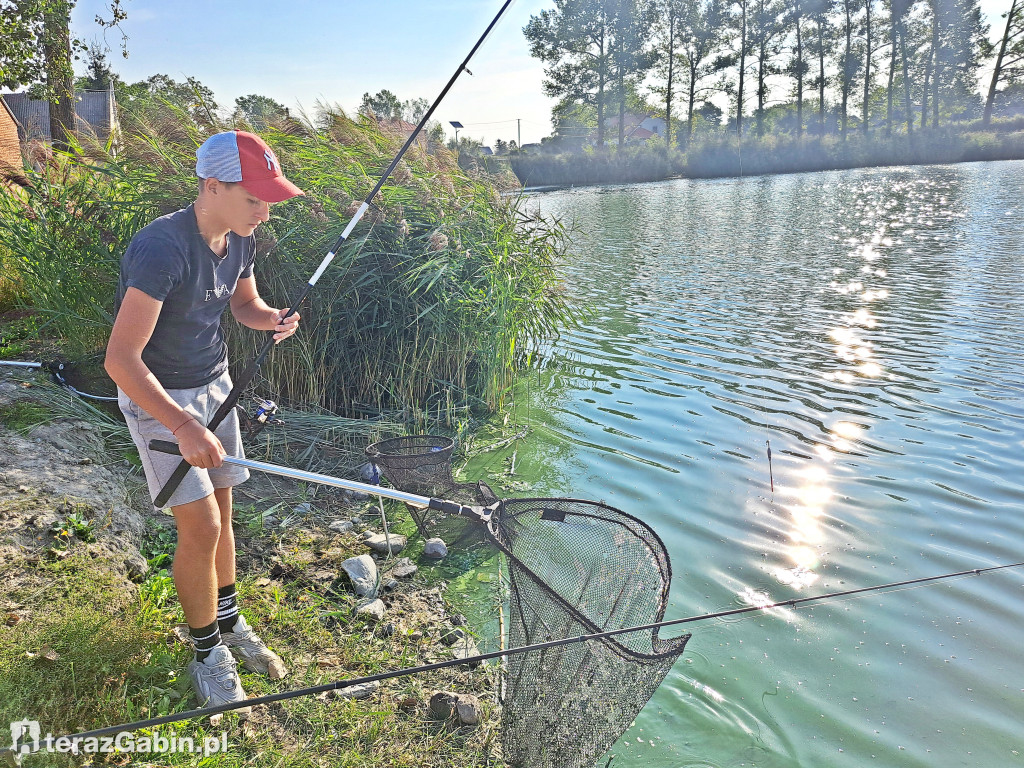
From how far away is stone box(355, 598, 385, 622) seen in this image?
123 inches

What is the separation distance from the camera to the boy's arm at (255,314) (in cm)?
278

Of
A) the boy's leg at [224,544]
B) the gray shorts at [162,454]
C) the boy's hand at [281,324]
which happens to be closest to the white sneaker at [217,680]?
the boy's leg at [224,544]

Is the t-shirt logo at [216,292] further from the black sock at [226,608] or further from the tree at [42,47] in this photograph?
the tree at [42,47]

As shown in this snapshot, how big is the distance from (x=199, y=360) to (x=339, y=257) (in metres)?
2.79

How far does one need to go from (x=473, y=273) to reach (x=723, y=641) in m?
3.37

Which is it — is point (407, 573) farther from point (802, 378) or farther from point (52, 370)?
point (802, 378)

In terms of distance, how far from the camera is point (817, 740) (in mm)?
2584

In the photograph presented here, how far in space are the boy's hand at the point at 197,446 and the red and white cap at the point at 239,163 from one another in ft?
2.47

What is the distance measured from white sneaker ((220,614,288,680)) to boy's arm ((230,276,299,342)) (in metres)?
1.12

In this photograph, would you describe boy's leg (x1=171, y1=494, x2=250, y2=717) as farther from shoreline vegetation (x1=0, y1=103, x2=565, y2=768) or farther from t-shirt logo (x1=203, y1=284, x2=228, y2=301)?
t-shirt logo (x1=203, y1=284, x2=228, y2=301)

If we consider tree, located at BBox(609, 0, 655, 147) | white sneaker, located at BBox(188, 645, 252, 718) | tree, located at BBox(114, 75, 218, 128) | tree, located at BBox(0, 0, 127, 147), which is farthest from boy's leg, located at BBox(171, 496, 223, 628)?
tree, located at BBox(609, 0, 655, 147)

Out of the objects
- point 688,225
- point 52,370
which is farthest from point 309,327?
point 688,225

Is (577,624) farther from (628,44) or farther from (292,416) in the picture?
(628,44)

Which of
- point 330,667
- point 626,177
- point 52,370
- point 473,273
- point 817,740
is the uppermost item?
point 626,177
